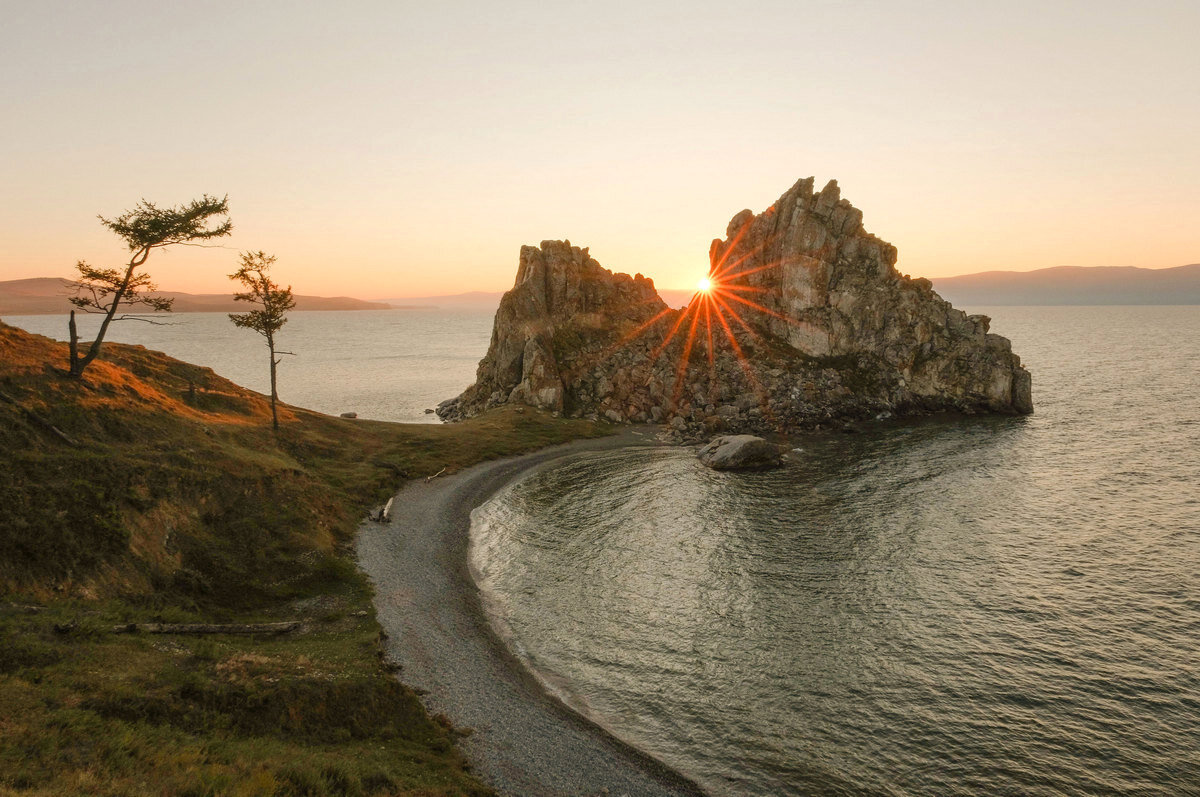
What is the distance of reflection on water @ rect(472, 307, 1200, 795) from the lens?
28.9 m

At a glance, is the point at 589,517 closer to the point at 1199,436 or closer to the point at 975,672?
the point at 975,672

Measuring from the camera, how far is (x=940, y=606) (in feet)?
137

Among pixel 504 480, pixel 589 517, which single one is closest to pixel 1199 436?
pixel 589 517

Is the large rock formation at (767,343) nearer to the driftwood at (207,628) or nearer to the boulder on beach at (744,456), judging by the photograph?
the boulder on beach at (744,456)

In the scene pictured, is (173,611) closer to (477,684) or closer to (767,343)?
(477,684)

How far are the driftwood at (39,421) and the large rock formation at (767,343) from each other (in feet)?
238

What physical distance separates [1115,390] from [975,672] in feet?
409

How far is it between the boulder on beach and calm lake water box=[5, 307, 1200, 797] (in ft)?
9.49

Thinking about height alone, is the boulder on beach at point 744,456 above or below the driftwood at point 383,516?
above

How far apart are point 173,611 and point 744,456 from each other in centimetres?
6262

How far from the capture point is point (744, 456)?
78.9 m

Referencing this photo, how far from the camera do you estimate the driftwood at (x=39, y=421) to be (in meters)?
41.4

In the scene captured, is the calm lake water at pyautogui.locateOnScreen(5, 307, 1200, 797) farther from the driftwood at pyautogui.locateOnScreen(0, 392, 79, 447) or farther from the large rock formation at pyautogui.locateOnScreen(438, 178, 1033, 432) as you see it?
the driftwood at pyautogui.locateOnScreen(0, 392, 79, 447)

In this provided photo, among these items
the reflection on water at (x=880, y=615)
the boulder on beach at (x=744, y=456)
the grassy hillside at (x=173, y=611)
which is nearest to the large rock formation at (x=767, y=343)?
the boulder on beach at (x=744, y=456)
